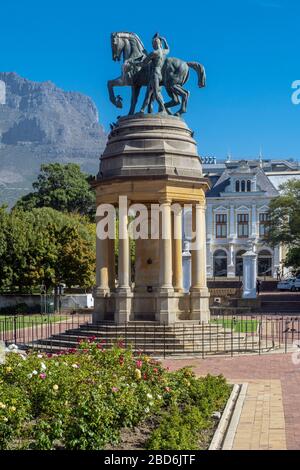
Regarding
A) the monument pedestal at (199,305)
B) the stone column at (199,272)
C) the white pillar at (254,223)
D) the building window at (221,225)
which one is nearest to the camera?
the monument pedestal at (199,305)

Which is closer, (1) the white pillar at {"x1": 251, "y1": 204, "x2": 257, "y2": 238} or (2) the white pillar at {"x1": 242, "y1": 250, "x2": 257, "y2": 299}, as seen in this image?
(2) the white pillar at {"x1": 242, "y1": 250, "x2": 257, "y2": 299}

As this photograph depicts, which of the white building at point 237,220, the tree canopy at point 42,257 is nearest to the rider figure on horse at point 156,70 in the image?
the tree canopy at point 42,257

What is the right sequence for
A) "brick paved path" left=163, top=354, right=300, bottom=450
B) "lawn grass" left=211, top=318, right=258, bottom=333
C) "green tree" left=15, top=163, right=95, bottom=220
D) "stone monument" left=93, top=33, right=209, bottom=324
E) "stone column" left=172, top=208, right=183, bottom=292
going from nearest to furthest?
"brick paved path" left=163, top=354, right=300, bottom=450, "stone monument" left=93, top=33, right=209, bottom=324, "stone column" left=172, top=208, right=183, bottom=292, "lawn grass" left=211, top=318, right=258, bottom=333, "green tree" left=15, top=163, right=95, bottom=220

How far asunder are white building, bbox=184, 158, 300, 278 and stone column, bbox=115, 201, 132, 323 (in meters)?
73.8

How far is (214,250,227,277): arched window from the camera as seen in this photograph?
10299 centimetres

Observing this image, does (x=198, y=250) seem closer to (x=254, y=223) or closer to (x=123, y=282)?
(x=123, y=282)

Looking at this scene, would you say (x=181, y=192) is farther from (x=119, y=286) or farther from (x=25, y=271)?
(x=25, y=271)

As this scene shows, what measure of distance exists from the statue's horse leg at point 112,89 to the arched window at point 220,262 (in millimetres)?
73187

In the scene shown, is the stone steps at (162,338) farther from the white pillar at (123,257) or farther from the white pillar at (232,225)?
the white pillar at (232,225)

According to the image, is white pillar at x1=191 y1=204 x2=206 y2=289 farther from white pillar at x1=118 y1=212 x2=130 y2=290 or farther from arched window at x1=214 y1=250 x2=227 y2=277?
arched window at x1=214 y1=250 x2=227 y2=277

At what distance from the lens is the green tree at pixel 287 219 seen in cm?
6038

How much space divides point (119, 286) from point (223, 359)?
5.38 metres

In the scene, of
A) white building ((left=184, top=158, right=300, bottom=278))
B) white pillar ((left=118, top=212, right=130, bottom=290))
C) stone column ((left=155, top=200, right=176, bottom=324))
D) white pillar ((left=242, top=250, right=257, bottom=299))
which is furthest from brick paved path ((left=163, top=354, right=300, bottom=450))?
white building ((left=184, top=158, right=300, bottom=278))

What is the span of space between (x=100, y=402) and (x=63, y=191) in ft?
257
